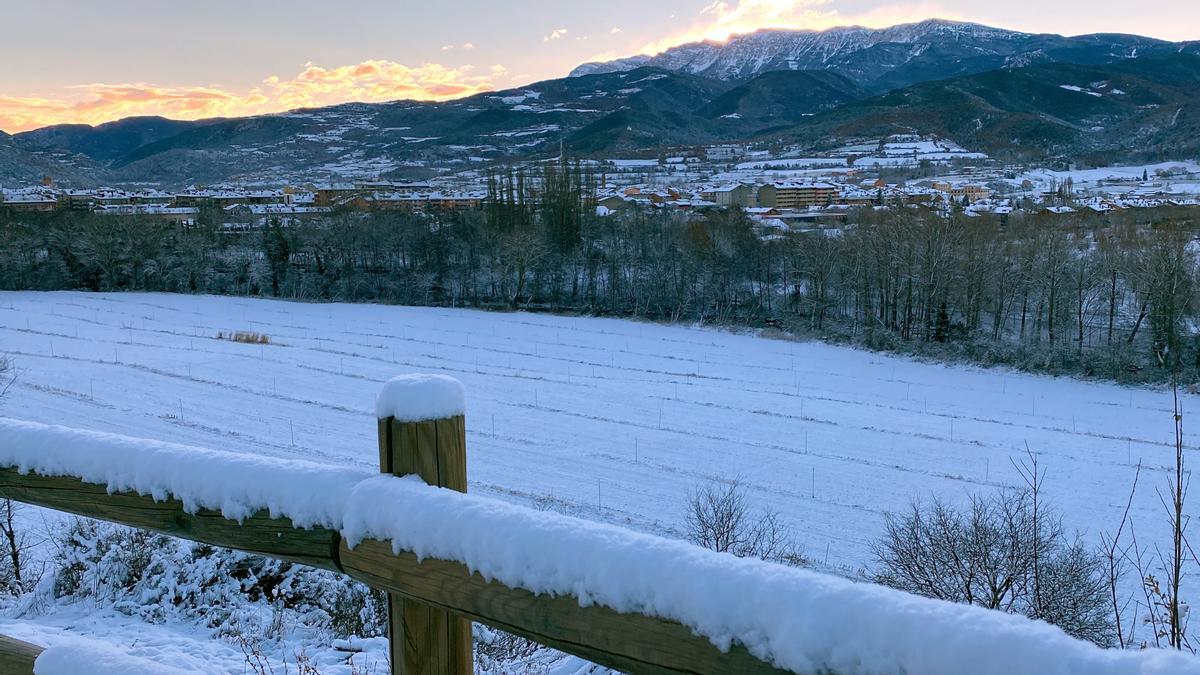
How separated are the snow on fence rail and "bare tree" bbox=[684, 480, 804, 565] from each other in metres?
12.4

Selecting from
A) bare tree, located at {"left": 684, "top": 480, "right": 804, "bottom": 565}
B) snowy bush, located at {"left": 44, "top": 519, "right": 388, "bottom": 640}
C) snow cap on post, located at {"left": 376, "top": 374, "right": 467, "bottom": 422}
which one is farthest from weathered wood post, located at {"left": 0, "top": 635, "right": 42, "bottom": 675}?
bare tree, located at {"left": 684, "top": 480, "right": 804, "bottom": 565}

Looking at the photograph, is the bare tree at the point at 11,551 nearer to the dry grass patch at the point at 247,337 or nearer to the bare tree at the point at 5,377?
the bare tree at the point at 5,377

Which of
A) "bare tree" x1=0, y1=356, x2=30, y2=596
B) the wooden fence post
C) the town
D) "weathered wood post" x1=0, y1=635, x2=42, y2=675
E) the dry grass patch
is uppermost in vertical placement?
the town

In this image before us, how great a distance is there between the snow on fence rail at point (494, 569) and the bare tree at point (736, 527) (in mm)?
12366

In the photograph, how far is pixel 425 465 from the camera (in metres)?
1.37

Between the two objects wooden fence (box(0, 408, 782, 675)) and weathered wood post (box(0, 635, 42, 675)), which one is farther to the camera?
weathered wood post (box(0, 635, 42, 675))

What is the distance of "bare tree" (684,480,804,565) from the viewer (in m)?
15.0

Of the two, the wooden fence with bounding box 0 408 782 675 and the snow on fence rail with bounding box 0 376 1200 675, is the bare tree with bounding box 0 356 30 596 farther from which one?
the snow on fence rail with bounding box 0 376 1200 675

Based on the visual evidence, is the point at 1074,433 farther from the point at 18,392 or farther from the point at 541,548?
the point at 18,392

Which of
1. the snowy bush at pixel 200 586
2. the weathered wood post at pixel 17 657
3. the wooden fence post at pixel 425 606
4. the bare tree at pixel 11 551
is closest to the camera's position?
the wooden fence post at pixel 425 606

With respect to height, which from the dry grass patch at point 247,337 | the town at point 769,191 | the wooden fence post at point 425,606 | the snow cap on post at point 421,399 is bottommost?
the dry grass patch at point 247,337

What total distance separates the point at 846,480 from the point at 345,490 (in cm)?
2165

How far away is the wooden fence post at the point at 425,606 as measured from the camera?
4.38ft

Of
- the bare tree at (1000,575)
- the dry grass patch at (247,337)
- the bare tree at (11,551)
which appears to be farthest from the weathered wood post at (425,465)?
the dry grass patch at (247,337)
